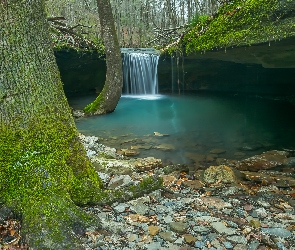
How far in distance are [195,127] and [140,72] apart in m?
6.85

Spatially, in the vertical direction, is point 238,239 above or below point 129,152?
above

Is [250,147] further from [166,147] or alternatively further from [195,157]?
[166,147]

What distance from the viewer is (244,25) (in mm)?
7539

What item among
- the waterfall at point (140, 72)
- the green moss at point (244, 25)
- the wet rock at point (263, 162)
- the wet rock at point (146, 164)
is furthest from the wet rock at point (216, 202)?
the waterfall at point (140, 72)

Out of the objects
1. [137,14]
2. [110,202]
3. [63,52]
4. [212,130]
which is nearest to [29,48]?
[110,202]

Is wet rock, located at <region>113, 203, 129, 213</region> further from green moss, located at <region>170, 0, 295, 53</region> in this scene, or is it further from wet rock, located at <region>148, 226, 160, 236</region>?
green moss, located at <region>170, 0, 295, 53</region>

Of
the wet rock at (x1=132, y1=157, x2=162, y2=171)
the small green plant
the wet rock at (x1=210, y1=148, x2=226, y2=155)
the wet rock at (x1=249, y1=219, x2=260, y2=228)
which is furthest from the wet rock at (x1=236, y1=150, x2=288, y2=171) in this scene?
the small green plant

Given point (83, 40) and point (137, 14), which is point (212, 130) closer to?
point (83, 40)

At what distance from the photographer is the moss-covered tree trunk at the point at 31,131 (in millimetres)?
2330

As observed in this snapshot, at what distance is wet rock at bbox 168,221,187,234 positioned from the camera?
8.64 feet

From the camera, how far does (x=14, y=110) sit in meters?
2.43

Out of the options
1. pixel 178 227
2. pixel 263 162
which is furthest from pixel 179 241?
pixel 263 162

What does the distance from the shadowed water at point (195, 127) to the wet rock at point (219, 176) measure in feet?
3.67

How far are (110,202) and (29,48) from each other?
163 centimetres
